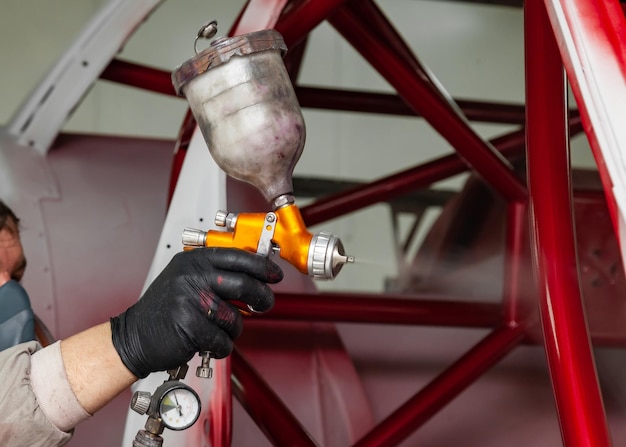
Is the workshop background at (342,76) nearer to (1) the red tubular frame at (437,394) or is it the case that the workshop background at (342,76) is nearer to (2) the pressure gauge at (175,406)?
(1) the red tubular frame at (437,394)

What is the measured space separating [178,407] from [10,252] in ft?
1.66

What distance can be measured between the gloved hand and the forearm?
35 mm

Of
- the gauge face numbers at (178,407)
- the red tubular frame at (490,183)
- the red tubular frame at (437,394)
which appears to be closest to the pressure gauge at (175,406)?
the gauge face numbers at (178,407)

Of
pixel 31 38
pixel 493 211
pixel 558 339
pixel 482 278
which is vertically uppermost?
pixel 31 38

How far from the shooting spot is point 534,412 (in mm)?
2246

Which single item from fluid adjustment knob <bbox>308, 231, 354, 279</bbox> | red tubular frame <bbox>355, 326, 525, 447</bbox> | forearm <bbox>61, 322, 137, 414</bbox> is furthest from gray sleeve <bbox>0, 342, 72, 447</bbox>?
red tubular frame <bbox>355, 326, 525, 447</bbox>

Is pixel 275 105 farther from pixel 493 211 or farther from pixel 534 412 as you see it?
pixel 493 211

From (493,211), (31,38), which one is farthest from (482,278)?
(31,38)

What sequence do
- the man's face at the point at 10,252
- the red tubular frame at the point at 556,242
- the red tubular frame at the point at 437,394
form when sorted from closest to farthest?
the red tubular frame at the point at 556,242
the man's face at the point at 10,252
the red tubular frame at the point at 437,394

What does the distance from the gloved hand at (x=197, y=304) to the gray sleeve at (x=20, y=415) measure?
15cm

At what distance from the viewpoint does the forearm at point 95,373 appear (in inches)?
47.1

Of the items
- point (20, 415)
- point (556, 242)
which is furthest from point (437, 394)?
point (20, 415)

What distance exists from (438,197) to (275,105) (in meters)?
3.10

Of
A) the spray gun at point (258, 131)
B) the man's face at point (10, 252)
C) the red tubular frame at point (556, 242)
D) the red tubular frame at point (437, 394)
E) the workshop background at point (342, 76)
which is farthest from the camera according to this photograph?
the workshop background at point (342, 76)
